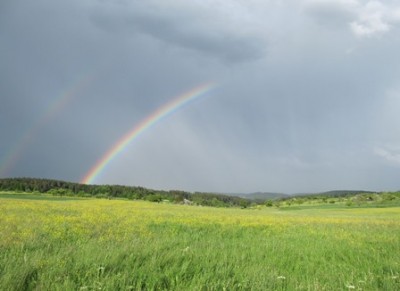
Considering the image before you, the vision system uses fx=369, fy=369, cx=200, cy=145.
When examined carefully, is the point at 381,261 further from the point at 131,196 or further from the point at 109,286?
the point at 131,196

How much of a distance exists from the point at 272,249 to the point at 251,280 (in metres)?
4.24

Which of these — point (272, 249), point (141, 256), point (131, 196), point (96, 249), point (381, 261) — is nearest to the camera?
point (141, 256)

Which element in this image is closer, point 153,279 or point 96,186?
point 153,279

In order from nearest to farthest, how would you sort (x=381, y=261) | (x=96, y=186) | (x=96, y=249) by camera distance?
(x=96, y=249) → (x=381, y=261) → (x=96, y=186)

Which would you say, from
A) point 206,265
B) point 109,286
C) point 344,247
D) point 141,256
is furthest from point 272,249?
point 109,286

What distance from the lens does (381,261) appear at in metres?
8.41

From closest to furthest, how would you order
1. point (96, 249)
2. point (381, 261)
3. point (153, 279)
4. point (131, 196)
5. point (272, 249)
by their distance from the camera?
point (153, 279), point (96, 249), point (381, 261), point (272, 249), point (131, 196)

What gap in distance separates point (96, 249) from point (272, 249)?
4.90 m

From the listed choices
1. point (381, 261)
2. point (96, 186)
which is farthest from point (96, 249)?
point (96, 186)

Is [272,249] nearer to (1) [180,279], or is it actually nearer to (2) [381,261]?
(2) [381,261]

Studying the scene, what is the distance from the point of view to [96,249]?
783 centimetres

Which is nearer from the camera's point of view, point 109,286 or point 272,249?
point 109,286

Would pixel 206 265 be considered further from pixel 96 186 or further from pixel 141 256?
pixel 96 186

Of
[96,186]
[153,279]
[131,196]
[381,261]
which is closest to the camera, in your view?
[153,279]
